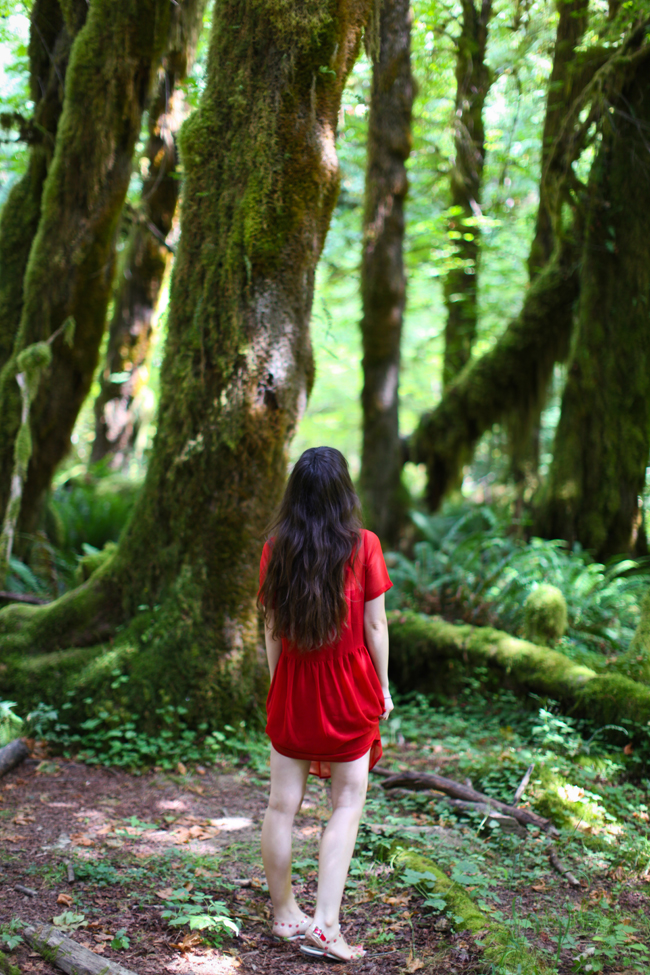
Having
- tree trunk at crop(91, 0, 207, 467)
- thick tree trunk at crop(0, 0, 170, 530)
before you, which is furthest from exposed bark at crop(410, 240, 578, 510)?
thick tree trunk at crop(0, 0, 170, 530)

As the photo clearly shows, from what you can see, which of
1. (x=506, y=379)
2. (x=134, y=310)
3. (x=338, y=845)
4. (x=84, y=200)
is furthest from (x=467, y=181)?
(x=338, y=845)

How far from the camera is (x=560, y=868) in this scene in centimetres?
322

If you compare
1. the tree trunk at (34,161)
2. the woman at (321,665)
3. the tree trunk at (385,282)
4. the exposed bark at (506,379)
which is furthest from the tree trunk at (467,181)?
the woman at (321,665)

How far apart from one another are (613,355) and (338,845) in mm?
6792

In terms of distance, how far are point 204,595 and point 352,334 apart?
1629cm

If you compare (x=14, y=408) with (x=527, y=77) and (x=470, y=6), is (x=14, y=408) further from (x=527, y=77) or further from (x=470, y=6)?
(x=527, y=77)

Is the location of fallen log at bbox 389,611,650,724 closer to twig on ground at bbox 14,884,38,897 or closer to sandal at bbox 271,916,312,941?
sandal at bbox 271,916,312,941

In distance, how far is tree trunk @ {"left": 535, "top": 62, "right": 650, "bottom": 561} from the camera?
24.8ft

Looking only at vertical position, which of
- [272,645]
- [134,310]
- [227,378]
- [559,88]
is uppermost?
[559,88]

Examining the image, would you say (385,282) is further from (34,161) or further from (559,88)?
→ (34,161)

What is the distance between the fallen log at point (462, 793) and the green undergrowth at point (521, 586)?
76.3 inches

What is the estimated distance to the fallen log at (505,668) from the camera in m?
4.48

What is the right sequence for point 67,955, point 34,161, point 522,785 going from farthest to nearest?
point 34,161
point 522,785
point 67,955

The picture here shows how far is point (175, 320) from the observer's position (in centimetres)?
484
